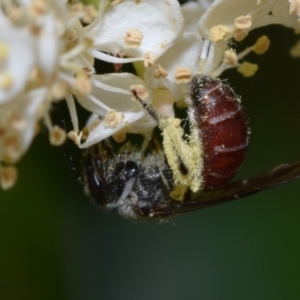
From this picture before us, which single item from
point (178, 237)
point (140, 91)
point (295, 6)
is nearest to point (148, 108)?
point (140, 91)

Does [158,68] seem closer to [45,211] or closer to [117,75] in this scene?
[117,75]

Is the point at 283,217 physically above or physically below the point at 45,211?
below

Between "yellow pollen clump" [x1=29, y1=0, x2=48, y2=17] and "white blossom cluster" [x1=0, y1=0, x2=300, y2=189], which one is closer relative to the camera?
"yellow pollen clump" [x1=29, y1=0, x2=48, y2=17]

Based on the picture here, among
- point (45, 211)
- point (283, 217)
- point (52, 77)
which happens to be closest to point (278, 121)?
point (283, 217)

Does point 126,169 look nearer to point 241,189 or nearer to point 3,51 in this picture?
point 241,189

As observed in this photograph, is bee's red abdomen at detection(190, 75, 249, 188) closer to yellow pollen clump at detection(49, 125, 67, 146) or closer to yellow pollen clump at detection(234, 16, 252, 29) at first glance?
yellow pollen clump at detection(234, 16, 252, 29)

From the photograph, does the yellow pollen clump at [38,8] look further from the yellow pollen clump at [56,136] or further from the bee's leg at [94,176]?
the bee's leg at [94,176]

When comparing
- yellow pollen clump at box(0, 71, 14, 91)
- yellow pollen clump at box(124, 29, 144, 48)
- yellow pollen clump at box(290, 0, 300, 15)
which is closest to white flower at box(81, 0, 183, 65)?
yellow pollen clump at box(124, 29, 144, 48)
